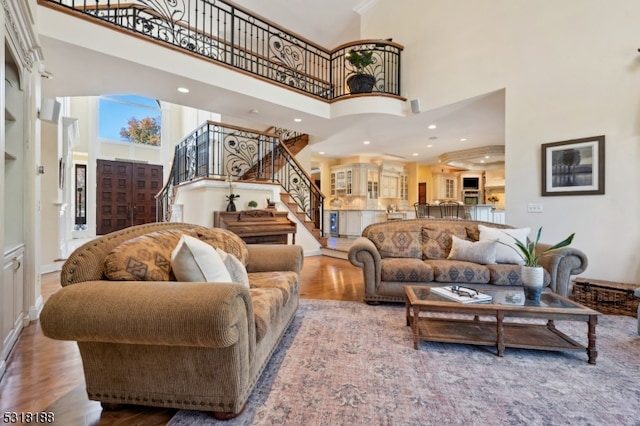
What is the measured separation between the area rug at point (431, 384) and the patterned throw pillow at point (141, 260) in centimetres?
73

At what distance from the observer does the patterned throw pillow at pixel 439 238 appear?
3570mm

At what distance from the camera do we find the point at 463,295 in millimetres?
2227

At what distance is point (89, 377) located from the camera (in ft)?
4.70

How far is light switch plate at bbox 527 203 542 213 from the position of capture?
3842 millimetres

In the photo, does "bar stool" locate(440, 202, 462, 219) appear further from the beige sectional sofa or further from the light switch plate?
the beige sectional sofa

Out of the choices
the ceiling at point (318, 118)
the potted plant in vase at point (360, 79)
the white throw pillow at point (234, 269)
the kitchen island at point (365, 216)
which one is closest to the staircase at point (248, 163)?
the ceiling at point (318, 118)

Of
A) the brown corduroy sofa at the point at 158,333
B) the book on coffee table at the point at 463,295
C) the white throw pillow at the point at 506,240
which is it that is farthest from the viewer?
the white throw pillow at the point at 506,240

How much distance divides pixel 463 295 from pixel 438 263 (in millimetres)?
1026

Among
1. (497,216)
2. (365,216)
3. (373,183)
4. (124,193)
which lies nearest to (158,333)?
(365,216)

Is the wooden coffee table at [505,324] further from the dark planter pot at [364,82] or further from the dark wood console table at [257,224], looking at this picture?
the dark planter pot at [364,82]

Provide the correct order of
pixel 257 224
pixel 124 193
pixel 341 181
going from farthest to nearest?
pixel 341 181, pixel 124 193, pixel 257 224

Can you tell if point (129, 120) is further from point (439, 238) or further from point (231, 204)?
point (439, 238)

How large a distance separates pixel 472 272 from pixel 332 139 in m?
4.83

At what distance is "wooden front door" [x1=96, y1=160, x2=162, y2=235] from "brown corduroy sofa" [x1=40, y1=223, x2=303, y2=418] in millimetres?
8893
